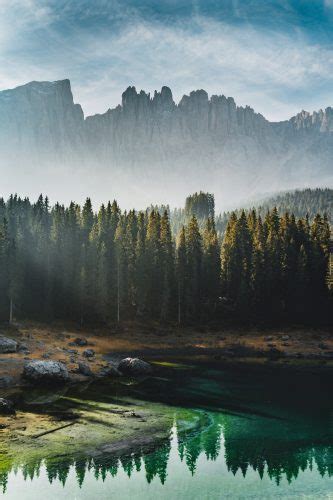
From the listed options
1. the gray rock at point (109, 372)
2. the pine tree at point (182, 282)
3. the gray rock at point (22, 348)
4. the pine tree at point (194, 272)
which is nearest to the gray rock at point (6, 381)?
the gray rock at point (109, 372)

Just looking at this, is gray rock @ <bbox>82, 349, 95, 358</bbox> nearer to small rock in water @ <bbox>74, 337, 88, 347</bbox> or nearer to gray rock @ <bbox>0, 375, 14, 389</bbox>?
small rock in water @ <bbox>74, 337, 88, 347</bbox>

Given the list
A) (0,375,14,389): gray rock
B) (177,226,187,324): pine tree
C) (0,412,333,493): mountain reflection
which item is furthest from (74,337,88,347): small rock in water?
(0,412,333,493): mountain reflection

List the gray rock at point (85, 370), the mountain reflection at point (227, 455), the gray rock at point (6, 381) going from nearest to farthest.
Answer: the mountain reflection at point (227, 455) → the gray rock at point (6, 381) → the gray rock at point (85, 370)

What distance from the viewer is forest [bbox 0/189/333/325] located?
91.6 m

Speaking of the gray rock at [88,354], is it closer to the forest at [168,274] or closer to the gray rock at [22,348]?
the gray rock at [22,348]

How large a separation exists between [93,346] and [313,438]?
155 feet

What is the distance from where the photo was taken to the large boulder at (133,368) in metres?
57.0

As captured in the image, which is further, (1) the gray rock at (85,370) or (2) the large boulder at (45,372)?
(1) the gray rock at (85,370)

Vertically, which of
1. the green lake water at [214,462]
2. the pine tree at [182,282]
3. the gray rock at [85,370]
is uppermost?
the pine tree at [182,282]

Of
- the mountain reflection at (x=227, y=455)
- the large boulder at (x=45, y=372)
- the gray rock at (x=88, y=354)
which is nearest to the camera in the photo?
the mountain reflection at (x=227, y=455)

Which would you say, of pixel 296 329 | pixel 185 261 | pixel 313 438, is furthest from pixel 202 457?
pixel 185 261

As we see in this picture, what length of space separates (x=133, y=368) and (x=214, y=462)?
29285mm

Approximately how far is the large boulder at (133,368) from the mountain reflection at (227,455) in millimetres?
20880

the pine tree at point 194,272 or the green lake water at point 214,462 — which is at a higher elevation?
the pine tree at point 194,272
